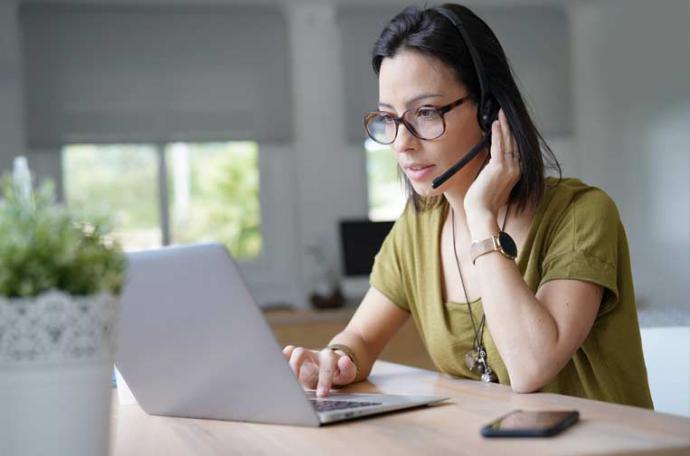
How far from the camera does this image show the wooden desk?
0.81 meters

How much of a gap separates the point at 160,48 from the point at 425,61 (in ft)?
13.0

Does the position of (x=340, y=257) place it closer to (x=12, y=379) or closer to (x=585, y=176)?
(x=585, y=176)

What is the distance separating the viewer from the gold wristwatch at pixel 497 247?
132 cm

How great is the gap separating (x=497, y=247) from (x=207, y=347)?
0.53m

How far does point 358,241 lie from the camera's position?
207 inches

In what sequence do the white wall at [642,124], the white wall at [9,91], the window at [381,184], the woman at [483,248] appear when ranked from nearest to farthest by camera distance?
the woman at [483,248] → the white wall at [9,91] → the white wall at [642,124] → the window at [381,184]

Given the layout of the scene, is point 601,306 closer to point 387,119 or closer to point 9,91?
point 387,119

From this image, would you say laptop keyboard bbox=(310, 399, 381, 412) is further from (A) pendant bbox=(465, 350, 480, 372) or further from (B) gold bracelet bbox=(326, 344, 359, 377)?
(A) pendant bbox=(465, 350, 480, 372)

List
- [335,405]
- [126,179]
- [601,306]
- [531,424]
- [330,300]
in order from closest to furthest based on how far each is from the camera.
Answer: [531,424], [335,405], [601,306], [330,300], [126,179]

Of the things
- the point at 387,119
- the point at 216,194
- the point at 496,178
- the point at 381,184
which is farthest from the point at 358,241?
the point at 496,178

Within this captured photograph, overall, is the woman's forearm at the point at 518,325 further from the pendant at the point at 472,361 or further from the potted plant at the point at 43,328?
the potted plant at the point at 43,328

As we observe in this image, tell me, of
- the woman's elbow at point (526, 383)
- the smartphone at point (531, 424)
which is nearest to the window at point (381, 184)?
the woman's elbow at point (526, 383)

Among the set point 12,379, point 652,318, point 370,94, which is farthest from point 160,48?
point 12,379

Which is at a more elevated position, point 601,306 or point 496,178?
point 496,178
